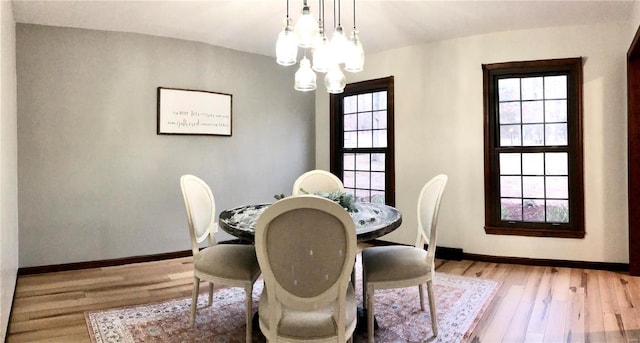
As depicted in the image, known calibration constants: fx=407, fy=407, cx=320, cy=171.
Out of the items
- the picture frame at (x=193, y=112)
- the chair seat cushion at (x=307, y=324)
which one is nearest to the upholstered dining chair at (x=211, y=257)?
the chair seat cushion at (x=307, y=324)

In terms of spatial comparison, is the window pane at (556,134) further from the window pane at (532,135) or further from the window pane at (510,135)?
the window pane at (510,135)

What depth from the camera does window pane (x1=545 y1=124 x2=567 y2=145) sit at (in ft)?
12.8

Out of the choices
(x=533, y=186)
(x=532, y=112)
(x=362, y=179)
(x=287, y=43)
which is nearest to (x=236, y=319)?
(x=287, y=43)

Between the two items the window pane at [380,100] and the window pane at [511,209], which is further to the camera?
the window pane at [380,100]

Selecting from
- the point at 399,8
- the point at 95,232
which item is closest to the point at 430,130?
the point at 399,8

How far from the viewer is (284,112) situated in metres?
5.11

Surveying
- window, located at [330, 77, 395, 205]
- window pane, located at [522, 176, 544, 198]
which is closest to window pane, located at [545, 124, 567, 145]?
window pane, located at [522, 176, 544, 198]

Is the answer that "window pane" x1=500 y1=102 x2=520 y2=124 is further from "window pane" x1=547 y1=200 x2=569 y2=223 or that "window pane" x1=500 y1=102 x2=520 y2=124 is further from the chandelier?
the chandelier

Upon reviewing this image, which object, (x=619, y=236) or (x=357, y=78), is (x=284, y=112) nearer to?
(x=357, y=78)

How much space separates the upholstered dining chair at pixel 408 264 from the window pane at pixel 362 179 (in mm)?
2326

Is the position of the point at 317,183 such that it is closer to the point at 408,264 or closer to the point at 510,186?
the point at 408,264

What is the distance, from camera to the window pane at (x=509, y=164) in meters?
4.09

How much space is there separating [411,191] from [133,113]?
3052 mm

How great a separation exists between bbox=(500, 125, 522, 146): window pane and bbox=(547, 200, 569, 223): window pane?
2.19 ft
